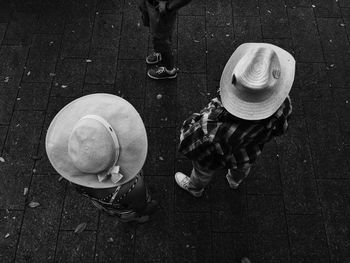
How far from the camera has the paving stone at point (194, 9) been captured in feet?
15.4

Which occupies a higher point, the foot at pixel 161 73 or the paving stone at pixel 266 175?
the foot at pixel 161 73

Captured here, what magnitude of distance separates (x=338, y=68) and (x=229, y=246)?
2.65 meters

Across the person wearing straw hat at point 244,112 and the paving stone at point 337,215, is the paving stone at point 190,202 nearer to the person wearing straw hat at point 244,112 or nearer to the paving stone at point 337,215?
the person wearing straw hat at point 244,112

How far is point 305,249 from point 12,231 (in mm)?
2924

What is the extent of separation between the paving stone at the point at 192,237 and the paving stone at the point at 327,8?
329 cm

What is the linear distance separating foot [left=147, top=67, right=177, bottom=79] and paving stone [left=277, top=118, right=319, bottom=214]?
1.47m

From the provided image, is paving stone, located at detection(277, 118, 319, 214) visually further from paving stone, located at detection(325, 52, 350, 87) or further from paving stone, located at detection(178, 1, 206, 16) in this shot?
paving stone, located at detection(178, 1, 206, 16)

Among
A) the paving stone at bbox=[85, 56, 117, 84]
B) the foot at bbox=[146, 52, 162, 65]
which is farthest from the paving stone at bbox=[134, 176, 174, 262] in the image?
the foot at bbox=[146, 52, 162, 65]

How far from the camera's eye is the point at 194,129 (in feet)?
8.11

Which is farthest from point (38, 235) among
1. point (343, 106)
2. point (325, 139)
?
point (343, 106)

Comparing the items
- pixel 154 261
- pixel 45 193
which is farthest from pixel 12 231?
pixel 154 261

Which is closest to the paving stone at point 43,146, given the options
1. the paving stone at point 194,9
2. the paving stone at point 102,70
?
the paving stone at point 102,70

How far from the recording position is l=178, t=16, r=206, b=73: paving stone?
431cm

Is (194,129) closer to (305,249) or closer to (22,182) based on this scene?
(305,249)
